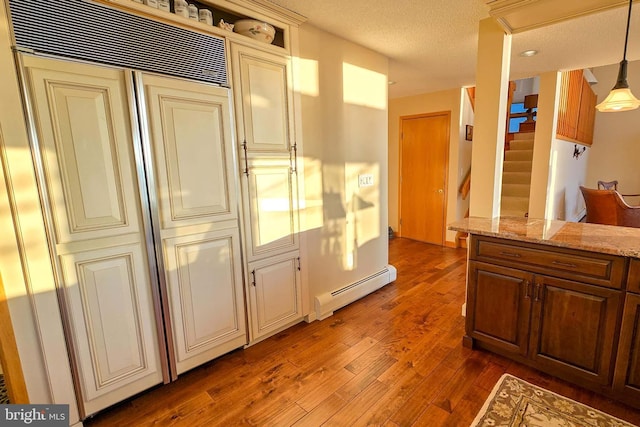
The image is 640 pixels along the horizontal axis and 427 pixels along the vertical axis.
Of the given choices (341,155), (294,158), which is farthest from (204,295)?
(341,155)

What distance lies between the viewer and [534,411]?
5.42 ft

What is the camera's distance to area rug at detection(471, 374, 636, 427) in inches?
62.0

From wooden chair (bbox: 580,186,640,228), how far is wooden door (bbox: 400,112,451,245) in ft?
7.44

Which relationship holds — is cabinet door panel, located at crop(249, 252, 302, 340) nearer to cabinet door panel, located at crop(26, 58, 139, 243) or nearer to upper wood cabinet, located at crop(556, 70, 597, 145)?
cabinet door panel, located at crop(26, 58, 139, 243)

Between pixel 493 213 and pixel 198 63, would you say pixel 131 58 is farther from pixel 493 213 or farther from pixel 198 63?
pixel 493 213

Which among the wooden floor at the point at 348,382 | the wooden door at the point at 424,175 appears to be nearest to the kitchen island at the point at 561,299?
the wooden floor at the point at 348,382

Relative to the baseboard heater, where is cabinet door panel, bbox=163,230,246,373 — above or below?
above

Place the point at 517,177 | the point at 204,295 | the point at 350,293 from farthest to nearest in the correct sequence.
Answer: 1. the point at 517,177
2. the point at 350,293
3. the point at 204,295

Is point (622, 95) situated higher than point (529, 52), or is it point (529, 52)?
point (529, 52)

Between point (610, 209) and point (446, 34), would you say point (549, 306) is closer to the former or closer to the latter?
point (446, 34)

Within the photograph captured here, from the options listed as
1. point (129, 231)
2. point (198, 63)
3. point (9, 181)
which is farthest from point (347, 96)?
point (9, 181)

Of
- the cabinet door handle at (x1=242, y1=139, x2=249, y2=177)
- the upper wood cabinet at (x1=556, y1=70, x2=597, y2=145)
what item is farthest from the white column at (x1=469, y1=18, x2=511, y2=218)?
the upper wood cabinet at (x1=556, y1=70, x2=597, y2=145)

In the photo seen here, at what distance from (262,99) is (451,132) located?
3423 mm

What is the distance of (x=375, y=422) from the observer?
1637mm
